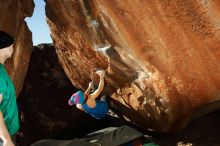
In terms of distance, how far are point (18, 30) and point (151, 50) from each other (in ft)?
12.3

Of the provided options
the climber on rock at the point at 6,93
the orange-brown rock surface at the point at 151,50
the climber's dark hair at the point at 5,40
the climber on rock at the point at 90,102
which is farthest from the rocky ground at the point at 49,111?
the climber's dark hair at the point at 5,40

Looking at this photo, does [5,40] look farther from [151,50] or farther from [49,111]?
[49,111]

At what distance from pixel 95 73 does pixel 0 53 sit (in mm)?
3627

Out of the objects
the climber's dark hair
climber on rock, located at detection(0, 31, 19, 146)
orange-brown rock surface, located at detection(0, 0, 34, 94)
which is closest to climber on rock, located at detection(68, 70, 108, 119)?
orange-brown rock surface, located at detection(0, 0, 34, 94)

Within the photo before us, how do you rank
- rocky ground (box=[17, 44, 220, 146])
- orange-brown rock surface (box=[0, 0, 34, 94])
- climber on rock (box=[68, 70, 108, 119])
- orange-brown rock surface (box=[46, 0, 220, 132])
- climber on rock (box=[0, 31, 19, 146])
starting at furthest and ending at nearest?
rocky ground (box=[17, 44, 220, 146]), orange-brown rock surface (box=[0, 0, 34, 94]), climber on rock (box=[68, 70, 108, 119]), orange-brown rock surface (box=[46, 0, 220, 132]), climber on rock (box=[0, 31, 19, 146])

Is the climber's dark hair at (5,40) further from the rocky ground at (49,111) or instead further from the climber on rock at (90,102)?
the rocky ground at (49,111)

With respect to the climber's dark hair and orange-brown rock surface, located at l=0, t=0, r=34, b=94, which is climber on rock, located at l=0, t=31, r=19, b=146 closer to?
the climber's dark hair

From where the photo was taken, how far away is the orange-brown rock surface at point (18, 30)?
6324mm

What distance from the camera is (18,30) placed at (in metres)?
6.90

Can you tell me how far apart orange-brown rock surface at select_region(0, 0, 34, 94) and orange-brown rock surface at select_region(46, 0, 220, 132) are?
1.04 metres

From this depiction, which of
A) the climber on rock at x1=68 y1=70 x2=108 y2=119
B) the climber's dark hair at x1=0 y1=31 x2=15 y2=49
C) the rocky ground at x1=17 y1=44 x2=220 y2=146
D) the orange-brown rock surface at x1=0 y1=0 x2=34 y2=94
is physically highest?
the climber's dark hair at x1=0 y1=31 x2=15 y2=49

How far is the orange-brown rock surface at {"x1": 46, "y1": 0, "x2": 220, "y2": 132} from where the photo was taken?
3.82 m

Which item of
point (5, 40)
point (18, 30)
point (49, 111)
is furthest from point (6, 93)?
point (49, 111)

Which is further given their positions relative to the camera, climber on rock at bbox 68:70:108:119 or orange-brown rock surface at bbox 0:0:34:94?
orange-brown rock surface at bbox 0:0:34:94
